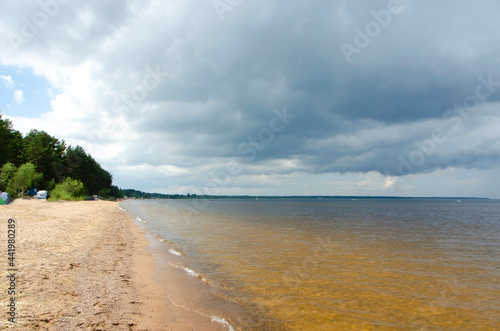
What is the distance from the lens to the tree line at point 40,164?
56.2 m

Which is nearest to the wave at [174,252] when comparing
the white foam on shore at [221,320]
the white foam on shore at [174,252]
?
the white foam on shore at [174,252]

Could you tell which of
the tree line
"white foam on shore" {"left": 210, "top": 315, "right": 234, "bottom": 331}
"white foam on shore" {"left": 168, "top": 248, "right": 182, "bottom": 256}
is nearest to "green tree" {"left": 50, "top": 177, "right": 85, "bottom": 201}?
the tree line

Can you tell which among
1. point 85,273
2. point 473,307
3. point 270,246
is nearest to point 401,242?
point 270,246

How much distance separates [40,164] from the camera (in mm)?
77188

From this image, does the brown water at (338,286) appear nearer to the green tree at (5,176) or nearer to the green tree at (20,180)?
the green tree at (20,180)

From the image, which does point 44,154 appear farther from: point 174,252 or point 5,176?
point 174,252

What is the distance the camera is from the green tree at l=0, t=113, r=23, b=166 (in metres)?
58.2

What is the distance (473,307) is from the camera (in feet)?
30.2

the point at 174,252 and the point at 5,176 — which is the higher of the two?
the point at 5,176

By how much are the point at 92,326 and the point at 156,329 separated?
58.1 inches

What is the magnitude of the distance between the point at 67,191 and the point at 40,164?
1318 cm

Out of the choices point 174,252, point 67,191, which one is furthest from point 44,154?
point 174,252

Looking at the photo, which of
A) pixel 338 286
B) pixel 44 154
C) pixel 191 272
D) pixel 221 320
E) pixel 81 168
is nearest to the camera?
pixel 221 320

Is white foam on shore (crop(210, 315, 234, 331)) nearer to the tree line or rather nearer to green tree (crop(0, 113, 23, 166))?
the tree line
